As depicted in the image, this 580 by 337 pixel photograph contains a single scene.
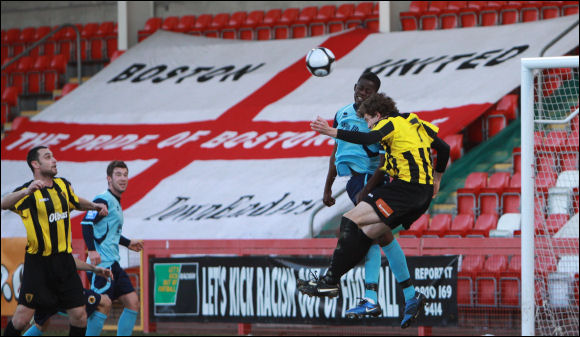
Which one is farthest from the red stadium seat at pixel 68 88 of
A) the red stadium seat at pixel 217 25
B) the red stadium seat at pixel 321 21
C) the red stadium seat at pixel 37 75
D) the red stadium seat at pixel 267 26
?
the red stadium seat at pixel 321 21

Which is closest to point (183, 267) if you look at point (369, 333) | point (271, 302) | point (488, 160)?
point (271, 302)

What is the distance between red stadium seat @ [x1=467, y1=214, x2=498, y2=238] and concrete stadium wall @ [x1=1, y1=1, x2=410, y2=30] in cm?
976

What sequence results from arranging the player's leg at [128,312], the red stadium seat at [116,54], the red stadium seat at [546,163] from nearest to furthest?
the player's leg at [128,312] → the red stadium seat at [546,163] → the red stadium seat at [116,54]

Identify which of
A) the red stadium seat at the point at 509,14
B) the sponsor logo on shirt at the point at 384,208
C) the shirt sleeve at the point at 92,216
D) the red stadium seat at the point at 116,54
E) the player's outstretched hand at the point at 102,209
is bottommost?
the shirt sleeve at the point at 92,216

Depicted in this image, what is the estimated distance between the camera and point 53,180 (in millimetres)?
9414

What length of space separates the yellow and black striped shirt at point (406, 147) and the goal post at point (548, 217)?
7.15ft

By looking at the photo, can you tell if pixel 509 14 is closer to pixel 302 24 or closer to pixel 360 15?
pixel 360 15

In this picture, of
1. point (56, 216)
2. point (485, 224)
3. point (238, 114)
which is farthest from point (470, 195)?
point (56, 216)

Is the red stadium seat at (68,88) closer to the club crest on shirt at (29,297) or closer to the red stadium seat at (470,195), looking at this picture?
the red stadium seat at (470,195)

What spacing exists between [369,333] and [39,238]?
4.45 meters

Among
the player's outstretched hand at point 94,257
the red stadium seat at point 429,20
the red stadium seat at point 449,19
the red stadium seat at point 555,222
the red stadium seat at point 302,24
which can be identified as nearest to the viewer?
the player's outstretched hand at point 94,257

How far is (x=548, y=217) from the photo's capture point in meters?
12.2

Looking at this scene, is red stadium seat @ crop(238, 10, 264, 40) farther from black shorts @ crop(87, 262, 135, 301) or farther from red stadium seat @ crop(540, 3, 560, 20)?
black shorts @ crop(87, 262, 135, 301)

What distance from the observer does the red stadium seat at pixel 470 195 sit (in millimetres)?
14352
